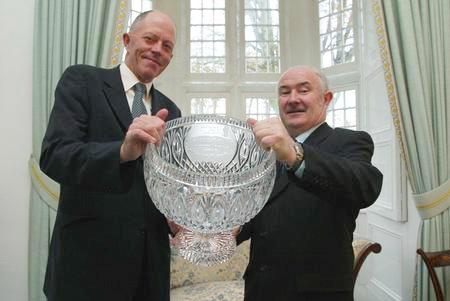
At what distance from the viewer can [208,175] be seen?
587 millimetres

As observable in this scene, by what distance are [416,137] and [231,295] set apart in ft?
4.42

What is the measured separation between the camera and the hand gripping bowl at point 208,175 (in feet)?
1.94

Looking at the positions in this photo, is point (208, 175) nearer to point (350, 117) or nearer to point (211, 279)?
point (211, 279)

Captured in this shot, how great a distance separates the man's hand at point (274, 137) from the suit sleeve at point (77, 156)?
254 millimetres

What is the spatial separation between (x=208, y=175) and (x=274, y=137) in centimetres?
14

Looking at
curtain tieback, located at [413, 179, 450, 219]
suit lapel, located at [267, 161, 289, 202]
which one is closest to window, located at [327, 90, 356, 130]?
curtain tieback, located at [413, 179, 450, 219]

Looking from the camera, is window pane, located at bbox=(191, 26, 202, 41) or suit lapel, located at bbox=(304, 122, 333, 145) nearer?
suit lapel, located at bbox=(304, 122, 333, 145)

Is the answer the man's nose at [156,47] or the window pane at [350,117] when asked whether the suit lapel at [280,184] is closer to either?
the man's nose at [156,47]

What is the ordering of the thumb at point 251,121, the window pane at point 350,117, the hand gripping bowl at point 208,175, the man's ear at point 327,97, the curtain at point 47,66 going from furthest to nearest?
the window pane at point 350,117 → the curtain at point 47,66 → the man's ear at point 327,97 → the thumb at point 251,121 → the hand gripping bowl at point 208,175

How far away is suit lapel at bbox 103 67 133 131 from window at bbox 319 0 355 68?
106 inches

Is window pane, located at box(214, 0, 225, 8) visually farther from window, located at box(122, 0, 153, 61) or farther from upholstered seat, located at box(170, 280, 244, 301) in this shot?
upholstered seat, located at box(170, 280, 244, 301)

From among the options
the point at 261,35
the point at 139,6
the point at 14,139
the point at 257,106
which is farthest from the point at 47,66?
the point at 261,35

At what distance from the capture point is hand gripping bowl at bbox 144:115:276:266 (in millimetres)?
592

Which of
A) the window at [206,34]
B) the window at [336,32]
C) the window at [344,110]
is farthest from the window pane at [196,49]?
the window at [344,110]
